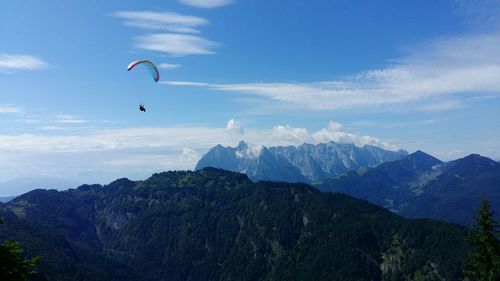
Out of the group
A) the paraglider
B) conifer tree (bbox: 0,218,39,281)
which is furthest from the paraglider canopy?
conifer tree (bbox: 0,218,39,281)

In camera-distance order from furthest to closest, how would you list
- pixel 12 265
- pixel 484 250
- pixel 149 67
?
pixel 149 67
pixel 484 250
pixel 12 265

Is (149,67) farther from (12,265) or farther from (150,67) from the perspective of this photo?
(12,265)

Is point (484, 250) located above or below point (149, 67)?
below

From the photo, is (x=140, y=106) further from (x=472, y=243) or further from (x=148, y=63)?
(x=472, y=243)

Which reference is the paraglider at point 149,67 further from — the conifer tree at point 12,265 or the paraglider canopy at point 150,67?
the conifer tree at point 12,265

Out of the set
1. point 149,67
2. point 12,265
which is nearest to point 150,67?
point 149,67

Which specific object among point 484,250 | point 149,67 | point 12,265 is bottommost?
point 484,250

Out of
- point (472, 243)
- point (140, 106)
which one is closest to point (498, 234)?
point (472, 243)

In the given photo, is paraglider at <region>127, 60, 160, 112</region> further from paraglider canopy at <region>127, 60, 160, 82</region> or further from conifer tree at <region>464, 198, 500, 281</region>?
conifer tree at <region>464, 198, 500, 281</region>

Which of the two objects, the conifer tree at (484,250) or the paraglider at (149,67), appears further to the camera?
the paraglider at (149,67)

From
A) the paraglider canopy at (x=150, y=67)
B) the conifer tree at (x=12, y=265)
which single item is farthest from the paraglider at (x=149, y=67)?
the conifer tree at (x=12, y=265)

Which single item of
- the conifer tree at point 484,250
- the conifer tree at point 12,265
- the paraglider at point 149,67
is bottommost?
the conifer tree at point 484,250
